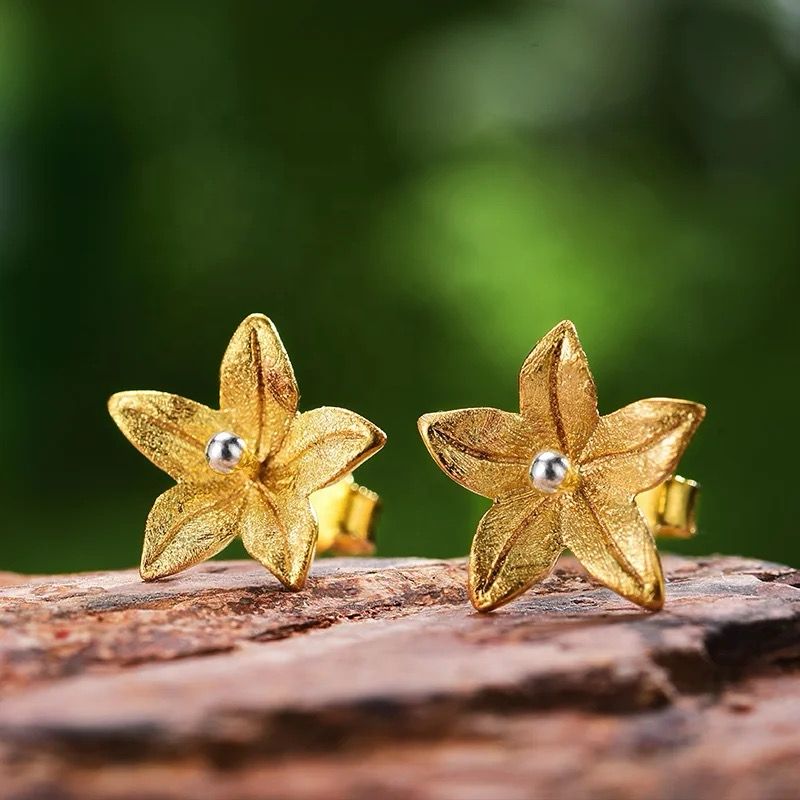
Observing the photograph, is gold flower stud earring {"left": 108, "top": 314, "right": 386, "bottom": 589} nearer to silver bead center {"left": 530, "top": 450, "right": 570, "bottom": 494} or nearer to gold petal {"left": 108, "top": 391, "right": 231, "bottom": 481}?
gold petal {"left": 108, "top": 391, "right": 231, "bottom": 481}

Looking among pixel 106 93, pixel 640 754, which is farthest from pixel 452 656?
pixel 106 93

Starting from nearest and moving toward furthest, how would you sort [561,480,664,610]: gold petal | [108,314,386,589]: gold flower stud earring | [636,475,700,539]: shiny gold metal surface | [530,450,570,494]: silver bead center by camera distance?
[561,480,664,610]: gold petal, [530,450,570,494]: silver bead center, [108,314,386,589]: gold flower stud earring, [636,475,700,539]: shiny gold metal surface

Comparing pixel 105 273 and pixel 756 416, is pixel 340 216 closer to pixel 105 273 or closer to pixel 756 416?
pixel 105 273

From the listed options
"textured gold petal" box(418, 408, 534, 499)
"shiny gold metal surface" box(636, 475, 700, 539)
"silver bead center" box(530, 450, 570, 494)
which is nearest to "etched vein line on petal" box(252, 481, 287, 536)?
"textured gold petal" box(418, 408, 534, 499)

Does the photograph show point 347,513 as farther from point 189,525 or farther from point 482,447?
point 482,447

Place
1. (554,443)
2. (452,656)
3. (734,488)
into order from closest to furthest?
(452,656) → (554,443) → (734,488)
